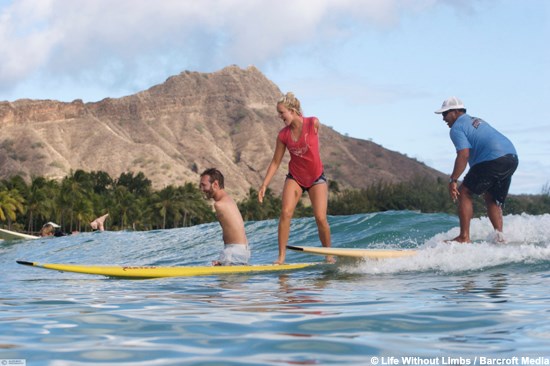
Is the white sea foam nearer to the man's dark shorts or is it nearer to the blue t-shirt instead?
the man's dark shorts

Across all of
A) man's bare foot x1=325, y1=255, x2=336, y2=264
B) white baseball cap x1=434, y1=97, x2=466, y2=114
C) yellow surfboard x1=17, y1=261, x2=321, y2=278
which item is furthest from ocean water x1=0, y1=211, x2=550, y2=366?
white baseball cap x1=434, y1=97, x2=466, y2=114

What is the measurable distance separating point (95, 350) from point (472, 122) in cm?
634

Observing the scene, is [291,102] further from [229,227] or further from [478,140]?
[478,140]

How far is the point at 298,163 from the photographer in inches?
351

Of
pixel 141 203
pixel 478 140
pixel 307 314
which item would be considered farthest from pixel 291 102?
pixel 141 203

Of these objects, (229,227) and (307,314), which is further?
(229,227)

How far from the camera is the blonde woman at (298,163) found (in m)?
8.77

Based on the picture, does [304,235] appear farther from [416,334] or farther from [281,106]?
[416,334]

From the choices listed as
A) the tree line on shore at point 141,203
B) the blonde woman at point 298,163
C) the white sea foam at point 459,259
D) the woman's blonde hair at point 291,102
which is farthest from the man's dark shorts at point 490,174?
the tree line on shore at point 141,203

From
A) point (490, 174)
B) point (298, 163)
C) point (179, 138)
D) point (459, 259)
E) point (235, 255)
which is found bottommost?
point (459, 259)

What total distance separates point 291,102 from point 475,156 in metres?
2.17

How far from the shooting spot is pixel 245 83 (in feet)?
594

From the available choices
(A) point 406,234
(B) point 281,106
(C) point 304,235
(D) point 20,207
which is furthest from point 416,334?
(D) point 20,207

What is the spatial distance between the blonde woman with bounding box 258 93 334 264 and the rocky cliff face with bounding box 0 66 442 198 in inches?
4471
